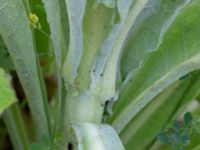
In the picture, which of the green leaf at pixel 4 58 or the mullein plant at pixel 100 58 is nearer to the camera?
the mullein plant at pixel 100 58

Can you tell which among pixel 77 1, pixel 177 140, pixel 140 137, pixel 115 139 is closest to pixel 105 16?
pixel 77 1

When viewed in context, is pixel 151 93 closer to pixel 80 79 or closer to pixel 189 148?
pixel 80 79

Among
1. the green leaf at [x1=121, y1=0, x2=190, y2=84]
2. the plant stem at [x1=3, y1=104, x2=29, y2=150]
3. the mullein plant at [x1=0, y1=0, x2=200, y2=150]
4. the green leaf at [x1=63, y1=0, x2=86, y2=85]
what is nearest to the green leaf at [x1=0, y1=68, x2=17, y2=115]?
the mullein plant at [x1=0, y1=0, x2=200, y2=150]

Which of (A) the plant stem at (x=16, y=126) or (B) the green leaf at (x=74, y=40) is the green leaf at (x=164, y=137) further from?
(A) the plant stem at (x=16, y=126)

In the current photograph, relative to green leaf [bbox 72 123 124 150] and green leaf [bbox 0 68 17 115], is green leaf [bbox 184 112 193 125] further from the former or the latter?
green leaf [bbox 0 68 17 115]

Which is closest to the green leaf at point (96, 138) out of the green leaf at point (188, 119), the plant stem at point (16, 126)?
the green leaf at point (188, 119)

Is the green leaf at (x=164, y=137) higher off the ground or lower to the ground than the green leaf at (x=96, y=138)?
lower

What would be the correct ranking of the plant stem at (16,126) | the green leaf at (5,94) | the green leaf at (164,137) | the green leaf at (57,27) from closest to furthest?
the green leaf at (5,94)
the green leaf at (57,27)
the green leaf at (164,137)
the plant stem at (16,126)
